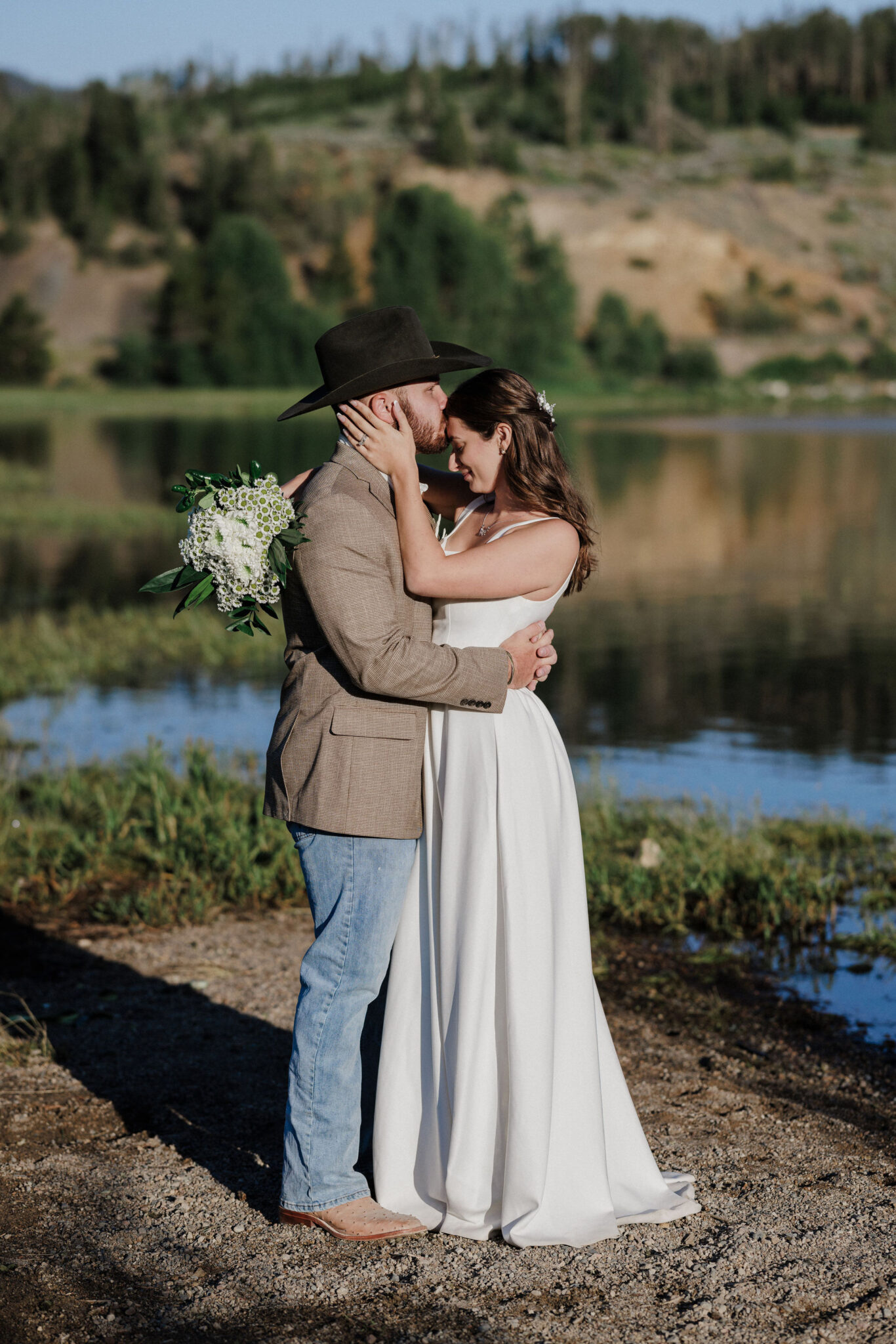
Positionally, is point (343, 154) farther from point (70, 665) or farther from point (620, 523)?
point (70, 665)

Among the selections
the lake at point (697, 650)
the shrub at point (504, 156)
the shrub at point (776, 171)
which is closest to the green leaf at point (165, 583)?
the lake at point (697, 650)

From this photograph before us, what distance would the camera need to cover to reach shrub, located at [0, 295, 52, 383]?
285ft

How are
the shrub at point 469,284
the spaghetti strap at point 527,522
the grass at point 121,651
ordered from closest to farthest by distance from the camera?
the spaghetti strap at point 527,522 → the grass at point 121,651 → the shrub at point 469,284

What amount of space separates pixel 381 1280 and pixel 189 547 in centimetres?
200

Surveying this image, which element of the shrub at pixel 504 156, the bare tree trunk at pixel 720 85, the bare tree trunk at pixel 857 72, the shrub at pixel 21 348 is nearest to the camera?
the shrub at pixel 21 348

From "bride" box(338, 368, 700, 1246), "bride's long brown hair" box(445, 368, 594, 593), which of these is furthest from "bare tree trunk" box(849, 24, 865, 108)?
"bride" box(338, 368, 700, 1246)

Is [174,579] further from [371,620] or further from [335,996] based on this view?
[335,996]

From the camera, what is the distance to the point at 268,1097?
17.3ft

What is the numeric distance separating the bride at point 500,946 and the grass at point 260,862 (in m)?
3.22

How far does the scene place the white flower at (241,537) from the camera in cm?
396

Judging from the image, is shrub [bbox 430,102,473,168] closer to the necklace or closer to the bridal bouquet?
the necklace

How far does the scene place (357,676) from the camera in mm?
3922

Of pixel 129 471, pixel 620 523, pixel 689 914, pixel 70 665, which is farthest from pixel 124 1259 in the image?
pixel 129 471

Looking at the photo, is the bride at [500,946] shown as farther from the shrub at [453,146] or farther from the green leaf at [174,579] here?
the shrub at [453,146]
